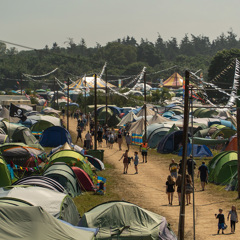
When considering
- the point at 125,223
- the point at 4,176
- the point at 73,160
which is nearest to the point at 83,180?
the point at 73,160

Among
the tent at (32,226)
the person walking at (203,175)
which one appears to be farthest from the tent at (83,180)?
the tent at (32,226)

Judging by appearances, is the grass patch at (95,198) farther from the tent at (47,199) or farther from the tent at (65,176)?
the tent at (47,199)

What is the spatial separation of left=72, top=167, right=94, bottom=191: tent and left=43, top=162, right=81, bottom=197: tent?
629 millimetres

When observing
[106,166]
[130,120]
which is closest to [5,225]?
[106,166]

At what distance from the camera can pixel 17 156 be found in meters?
29.2

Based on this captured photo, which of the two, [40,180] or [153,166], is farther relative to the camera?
[153,166]

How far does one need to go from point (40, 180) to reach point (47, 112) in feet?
147

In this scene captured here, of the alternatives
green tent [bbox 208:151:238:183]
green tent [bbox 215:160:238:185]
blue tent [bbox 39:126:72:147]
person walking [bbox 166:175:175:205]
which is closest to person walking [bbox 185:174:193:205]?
person walking [bbox 166:175:175:205]

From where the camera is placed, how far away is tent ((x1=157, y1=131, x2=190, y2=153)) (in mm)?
37656

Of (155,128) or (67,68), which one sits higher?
(67,68)

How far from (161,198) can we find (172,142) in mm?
13928

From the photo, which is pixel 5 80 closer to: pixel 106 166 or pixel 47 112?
pixel 47 112

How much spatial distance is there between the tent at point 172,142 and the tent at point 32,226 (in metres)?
24.2

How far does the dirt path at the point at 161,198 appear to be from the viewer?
63.5 feet
